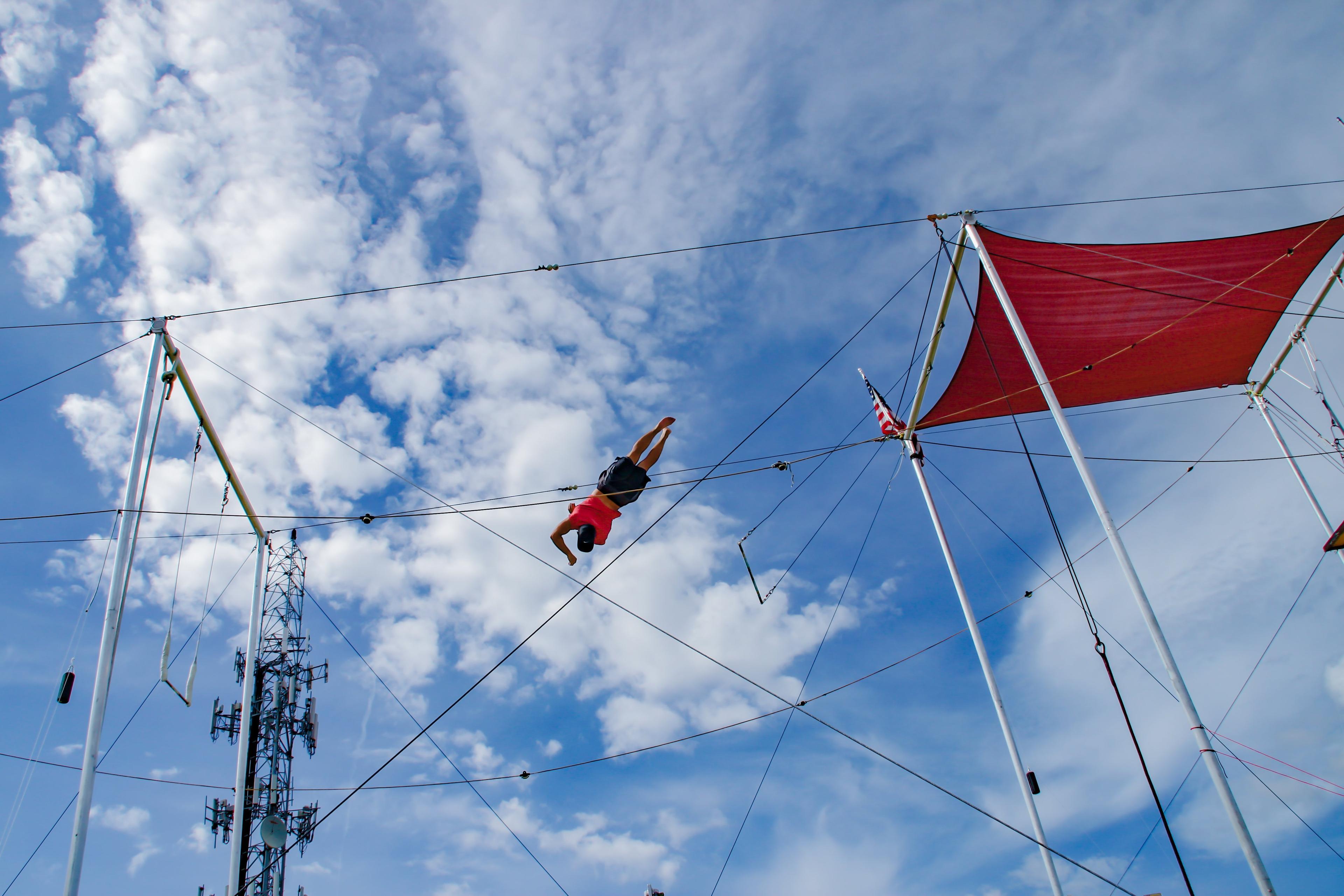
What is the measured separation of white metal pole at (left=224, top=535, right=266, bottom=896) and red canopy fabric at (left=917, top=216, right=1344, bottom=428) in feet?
35.1

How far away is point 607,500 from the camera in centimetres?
957

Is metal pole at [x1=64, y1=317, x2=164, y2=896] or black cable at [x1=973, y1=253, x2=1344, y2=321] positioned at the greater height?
black cable at [x1=973, y1=253, x2=1344, y2=321]

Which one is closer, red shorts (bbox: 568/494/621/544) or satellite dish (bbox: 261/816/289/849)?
red shorts (bbox: 568/494/621/544)

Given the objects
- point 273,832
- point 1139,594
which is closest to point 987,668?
point 1139,594

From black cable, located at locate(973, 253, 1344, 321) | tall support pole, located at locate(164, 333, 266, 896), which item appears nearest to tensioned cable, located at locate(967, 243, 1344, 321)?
black cable, located at locate(973, 253, 1344, 321)

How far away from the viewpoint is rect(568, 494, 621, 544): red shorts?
372 inches

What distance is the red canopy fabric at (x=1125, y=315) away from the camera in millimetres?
10258

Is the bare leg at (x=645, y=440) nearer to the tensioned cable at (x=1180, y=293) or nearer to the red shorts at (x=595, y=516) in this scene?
the red shorts at (x=595, y=516)

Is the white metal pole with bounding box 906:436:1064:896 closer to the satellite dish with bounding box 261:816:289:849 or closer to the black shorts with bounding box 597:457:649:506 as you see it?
the black shorts with bounding box 597:457:649:506

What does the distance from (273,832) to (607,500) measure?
7.09m

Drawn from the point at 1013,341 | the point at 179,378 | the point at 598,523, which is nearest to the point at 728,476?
the point at 598,523

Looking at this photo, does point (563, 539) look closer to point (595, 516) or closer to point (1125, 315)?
point (595, 516)

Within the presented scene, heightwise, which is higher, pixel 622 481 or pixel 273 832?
pixel 622 481

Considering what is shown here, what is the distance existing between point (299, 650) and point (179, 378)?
1697cm
